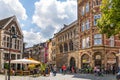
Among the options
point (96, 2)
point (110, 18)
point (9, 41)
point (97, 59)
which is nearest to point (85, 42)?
point (97, 59)

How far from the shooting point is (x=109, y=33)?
23.8 m

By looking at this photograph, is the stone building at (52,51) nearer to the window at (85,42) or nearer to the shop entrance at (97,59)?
the window at (85,42)

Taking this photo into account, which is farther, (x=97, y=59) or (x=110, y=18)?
(x=97, y=59)

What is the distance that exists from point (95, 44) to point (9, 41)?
1540cm

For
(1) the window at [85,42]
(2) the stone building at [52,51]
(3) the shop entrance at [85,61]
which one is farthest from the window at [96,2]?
(2) the stone building at [52,51]

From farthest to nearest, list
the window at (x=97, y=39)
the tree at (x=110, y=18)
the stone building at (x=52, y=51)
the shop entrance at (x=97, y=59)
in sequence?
1. the stone building at (x=52, y=51)
2. the shop entrance at (x=97, y=59)
3. the window at (x=97, y=39)
4. the tree at (x=110, y=18)

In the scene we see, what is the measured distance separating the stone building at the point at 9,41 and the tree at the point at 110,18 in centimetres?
2852

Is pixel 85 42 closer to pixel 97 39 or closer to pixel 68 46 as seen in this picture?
pixel 97 39

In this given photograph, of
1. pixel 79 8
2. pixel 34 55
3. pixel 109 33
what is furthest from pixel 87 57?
pixel 34 55

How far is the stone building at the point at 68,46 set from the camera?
6475 cm

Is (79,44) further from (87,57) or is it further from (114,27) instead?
(114,27)

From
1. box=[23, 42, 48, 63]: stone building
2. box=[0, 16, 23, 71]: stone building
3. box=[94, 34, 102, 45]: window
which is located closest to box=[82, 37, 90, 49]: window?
box=[94, 34, 102, 45]: window

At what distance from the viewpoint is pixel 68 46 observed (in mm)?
71375

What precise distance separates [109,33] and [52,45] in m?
70.7
